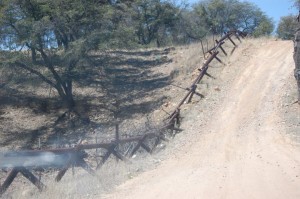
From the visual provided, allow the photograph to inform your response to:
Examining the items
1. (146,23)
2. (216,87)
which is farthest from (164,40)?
(216,87)

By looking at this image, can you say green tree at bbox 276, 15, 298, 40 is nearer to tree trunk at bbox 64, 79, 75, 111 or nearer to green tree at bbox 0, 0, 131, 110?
green tree at bbox 0, 0, 131, 110

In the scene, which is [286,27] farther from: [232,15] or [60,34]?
[60,34]

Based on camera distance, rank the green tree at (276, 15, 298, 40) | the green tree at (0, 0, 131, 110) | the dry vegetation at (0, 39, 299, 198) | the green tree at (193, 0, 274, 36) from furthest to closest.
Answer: the green tree at (193, 0, 274, 36), the green tree at (276, 15, 298, 40), the green tree at (0, 0, 131, 110), the dry vegetation at (0, 39, 299, 198)

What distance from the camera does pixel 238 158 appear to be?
37.3ft

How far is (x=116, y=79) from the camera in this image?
2938 centimetres

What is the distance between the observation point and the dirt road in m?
9.02

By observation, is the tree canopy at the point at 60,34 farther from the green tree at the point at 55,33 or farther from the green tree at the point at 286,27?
the green tree at the point at 286,27

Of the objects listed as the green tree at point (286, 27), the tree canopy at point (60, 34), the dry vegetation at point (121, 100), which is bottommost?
the dry vegetation at point (121, 100)

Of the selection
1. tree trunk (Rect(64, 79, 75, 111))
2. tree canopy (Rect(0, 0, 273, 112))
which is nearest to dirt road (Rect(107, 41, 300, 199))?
tree canopy (Rect(0, 0, 273, 112))

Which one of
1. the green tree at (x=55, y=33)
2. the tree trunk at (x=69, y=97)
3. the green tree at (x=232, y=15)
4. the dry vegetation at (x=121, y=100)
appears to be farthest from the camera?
the green tree at (x=232, y=15)

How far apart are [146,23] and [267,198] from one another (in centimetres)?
3730

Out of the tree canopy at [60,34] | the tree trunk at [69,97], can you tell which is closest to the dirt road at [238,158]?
the tree canopy at [60,34]

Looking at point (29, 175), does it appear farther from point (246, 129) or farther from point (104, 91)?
point (104, 91)

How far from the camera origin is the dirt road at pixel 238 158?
355 inches
